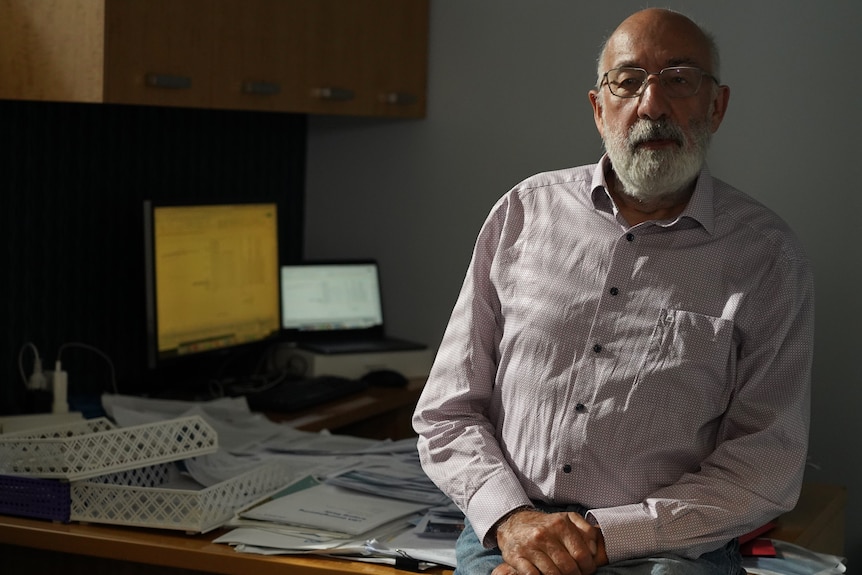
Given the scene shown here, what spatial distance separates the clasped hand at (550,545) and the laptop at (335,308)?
1.60 metres

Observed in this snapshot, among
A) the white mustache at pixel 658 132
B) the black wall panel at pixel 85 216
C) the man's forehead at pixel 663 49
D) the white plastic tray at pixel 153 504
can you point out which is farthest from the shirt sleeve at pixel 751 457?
the black wall panel at pixel 85 216

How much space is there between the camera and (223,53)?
2766 millimetres

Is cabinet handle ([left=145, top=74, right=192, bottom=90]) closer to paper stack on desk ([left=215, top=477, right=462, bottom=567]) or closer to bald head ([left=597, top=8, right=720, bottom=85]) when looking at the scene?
paper stack on desk ([left=215, top=477, right=462, bottom=567])

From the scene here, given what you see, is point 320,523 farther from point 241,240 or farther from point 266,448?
point 241,240

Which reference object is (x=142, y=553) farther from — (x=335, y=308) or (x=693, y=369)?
(x=335, y=308)

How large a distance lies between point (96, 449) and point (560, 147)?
1808mm

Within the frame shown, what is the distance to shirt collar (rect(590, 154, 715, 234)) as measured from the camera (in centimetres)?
191

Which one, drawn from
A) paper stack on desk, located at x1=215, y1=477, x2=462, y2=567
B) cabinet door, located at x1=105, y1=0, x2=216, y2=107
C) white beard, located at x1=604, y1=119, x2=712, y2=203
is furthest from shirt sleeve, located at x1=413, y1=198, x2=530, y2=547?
cabinet door, located at x1=105, y1=0, x2=216, y2=107

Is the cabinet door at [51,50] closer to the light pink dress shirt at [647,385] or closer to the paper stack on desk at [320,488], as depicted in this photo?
the paper stack on desk at [320,488]

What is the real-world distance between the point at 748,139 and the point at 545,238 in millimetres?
1351

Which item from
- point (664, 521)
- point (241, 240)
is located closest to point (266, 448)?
point (241, 240)

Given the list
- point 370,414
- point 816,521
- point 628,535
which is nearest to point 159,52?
point 370,414

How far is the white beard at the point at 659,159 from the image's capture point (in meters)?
1.91

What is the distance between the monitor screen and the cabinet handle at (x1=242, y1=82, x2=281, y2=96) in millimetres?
322
